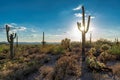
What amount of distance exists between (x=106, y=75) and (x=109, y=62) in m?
2.43

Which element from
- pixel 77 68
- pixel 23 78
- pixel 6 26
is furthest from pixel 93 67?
pixel 6 26

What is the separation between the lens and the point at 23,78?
32.9 feet

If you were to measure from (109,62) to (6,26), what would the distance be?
12.8m

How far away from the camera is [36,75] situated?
33.7 ft

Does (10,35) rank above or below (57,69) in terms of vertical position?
above

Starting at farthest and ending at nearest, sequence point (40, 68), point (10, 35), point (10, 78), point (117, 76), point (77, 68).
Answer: point (10, 35), point (40, 68), point (77, 68), point (10, 78), point (117, 76)

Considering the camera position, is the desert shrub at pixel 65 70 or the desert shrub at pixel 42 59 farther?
the desert shrub at pixel 42 59

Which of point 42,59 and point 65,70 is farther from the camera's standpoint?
point 42,59

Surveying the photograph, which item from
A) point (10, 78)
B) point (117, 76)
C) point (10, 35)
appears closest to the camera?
point (117, 76)

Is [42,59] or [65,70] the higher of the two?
[42,59]

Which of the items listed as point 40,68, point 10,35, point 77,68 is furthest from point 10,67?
point 10,35

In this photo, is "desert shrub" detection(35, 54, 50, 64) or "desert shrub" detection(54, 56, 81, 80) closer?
"desert shrub" detection(54, 56, 81, 80)

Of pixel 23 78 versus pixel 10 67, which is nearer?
pixel 23 78

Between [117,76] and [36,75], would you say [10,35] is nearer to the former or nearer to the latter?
[36,75]
